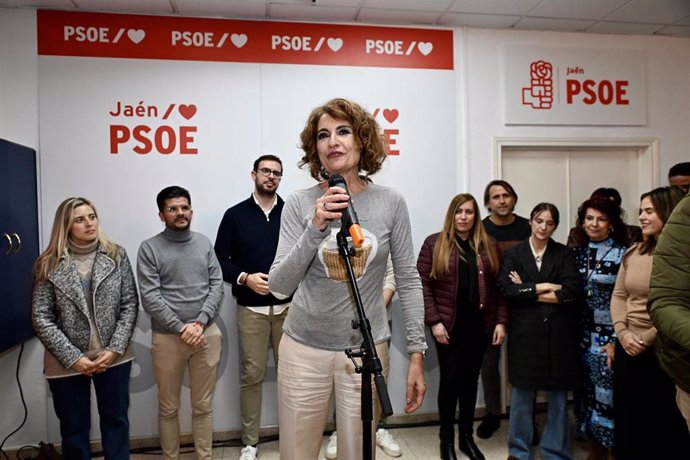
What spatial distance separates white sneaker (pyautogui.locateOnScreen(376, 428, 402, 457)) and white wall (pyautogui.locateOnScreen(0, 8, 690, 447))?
149 cm

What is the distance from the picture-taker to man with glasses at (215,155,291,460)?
3029 millimetres

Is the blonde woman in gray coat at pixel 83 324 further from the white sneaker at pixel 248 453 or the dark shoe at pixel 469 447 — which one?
the dark shoe at pixel 469 447

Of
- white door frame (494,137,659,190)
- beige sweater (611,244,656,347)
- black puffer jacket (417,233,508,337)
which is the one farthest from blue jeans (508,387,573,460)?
white door frame (494,137,659,190)

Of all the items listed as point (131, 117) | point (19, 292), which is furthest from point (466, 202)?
point (19, 292)

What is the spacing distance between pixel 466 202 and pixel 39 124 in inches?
111

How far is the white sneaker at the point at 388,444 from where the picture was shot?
300cm

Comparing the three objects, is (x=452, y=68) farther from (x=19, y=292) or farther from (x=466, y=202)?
(x=19, y=292)

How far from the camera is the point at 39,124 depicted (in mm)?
3133

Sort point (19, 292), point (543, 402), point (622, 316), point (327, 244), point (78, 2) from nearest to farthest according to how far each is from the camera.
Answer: point (327, 244) < point (622, 316) < point (19, 292) < point (78, 2) < point (543, 402)

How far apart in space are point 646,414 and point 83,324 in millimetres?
2776

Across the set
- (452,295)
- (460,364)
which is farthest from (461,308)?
(460,364)

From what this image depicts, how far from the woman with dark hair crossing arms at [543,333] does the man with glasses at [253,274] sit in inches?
56.0

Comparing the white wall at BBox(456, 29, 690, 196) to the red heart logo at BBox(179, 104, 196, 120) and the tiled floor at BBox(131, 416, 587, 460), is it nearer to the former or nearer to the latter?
the tiled floor at BBox(131, 416, 587, 460)

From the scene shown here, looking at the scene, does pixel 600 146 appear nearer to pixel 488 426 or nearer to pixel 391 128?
pixel 391 128
